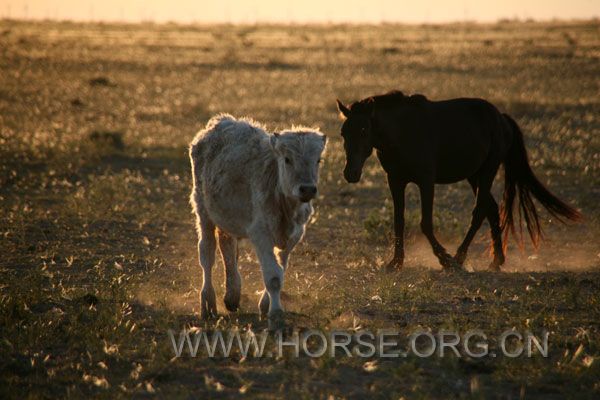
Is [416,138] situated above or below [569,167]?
above

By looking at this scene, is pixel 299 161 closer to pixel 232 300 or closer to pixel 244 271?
pixel 232 300

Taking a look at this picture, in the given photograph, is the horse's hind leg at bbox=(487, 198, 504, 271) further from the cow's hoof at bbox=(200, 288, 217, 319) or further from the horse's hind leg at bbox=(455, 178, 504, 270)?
the cow's hoof at bbox=(200, 288, 217, 319)

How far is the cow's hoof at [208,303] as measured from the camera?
823 cm

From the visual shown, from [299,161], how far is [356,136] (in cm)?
242

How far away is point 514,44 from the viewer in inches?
2285

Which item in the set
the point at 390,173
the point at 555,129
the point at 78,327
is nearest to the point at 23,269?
the point at 78,327

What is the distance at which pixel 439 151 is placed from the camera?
10.7 m

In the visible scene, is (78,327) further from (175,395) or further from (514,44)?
(514,44)

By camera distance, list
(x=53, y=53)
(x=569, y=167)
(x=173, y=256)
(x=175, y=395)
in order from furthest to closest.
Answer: (x=53, y=53) < (x=569, y=167) < (x=173, y=256) < (x=175, y=395)

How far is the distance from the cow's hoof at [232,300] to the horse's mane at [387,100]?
2.70m

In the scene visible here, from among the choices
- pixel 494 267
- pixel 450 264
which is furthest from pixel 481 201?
pixel 450 264

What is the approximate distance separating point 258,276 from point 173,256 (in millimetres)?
1651

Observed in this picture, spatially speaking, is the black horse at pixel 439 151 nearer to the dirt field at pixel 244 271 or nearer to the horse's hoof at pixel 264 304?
the dirt field at pixel 244 271

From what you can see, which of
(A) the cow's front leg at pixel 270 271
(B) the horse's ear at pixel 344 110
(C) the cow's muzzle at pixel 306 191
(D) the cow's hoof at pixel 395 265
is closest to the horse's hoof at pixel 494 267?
(D) the cow's hoof at pixel 395 265
